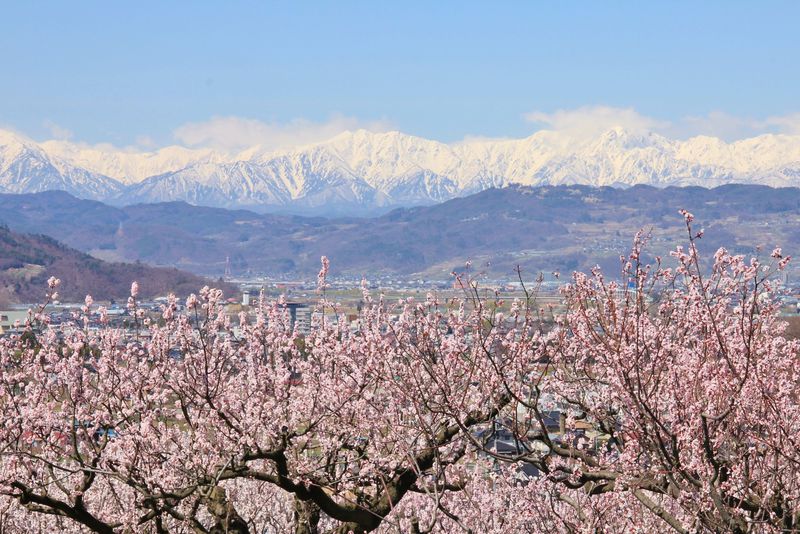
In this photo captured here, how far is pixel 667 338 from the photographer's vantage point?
27.5 ft

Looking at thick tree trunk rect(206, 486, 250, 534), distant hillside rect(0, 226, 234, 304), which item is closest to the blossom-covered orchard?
thick tree trunk rect(206, 486, 250, 534)

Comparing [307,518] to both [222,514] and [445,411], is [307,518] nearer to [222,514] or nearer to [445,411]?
[222,514]

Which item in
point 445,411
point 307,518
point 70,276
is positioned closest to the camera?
point 445,411

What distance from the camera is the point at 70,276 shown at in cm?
17250

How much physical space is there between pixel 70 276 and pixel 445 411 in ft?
571

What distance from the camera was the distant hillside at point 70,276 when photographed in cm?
15812

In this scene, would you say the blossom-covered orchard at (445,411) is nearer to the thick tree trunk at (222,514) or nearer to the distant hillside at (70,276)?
the thick tree trunk at (222,514)

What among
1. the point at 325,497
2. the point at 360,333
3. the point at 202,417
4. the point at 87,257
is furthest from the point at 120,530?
the point at 87,257

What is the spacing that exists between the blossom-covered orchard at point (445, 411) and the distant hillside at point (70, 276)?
143m

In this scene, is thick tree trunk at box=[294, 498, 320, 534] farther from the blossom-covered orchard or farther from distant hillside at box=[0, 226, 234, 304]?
distant hillside at box=[0, 226, 234, 304]

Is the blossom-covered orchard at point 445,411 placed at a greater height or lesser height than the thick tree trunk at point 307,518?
greater

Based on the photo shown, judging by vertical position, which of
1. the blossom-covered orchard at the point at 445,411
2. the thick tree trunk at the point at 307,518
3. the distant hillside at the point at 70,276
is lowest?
the distant hillside at the point at 70,276

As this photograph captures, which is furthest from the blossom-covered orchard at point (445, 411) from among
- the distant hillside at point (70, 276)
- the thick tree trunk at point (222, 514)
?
the distant hillside at point (70, 276)

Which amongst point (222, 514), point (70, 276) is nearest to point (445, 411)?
point (222, 514)
